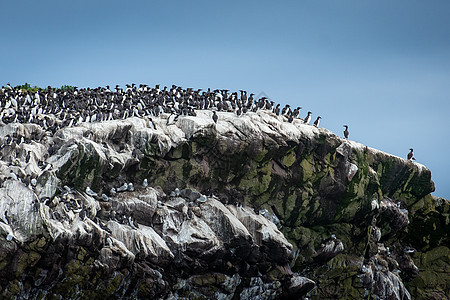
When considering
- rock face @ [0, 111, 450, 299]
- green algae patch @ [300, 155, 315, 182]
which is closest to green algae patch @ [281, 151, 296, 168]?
rock face @ [0, 111, 450, 299]

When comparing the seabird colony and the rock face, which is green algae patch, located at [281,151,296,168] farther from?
the seabird colony

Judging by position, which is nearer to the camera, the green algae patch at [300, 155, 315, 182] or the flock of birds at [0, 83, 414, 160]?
the flock of birds at [0, 83, 414, 160]

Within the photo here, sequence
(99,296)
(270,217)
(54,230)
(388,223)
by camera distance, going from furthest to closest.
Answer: (388,223)
(270,217)
(99,296)
(54,230)

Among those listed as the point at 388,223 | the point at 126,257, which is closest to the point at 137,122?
the point at 126,257

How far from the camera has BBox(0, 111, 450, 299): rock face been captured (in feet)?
129

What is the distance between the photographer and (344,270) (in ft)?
176

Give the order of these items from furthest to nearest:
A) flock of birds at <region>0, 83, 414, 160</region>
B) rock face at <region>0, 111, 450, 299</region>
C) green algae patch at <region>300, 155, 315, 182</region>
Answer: green algae patch at <region>300, 155, 315, 182</region> < flock of birds at <region>0, 83, 414, 160</region> < rock face at <region>0, 111, 450, 299</region>

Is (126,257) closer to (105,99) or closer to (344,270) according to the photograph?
(105,99)

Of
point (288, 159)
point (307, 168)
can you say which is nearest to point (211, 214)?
point (288, 159)

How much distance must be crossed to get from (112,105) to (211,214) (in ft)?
44.7

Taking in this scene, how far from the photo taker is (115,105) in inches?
1965

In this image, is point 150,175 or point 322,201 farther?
point 322,201

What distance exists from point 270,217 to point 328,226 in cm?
631

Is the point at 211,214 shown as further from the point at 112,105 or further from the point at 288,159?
the point at 112,105
